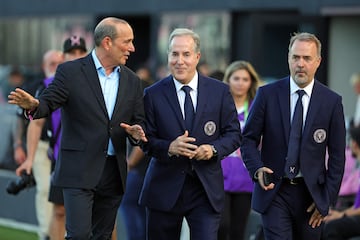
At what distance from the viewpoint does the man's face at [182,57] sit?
6.89 metres

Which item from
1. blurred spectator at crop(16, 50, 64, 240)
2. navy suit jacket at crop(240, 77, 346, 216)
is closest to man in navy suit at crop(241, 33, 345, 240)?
navy suit jacket at crop(240, 77, 346, 216)

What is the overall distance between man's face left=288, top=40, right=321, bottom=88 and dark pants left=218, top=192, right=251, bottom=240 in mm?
2142

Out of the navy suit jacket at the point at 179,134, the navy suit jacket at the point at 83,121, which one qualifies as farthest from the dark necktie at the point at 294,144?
the navy suit jacket at the point at 83,121

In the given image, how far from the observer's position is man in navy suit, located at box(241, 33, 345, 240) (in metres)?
6.74

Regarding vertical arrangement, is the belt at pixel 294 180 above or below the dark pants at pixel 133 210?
above

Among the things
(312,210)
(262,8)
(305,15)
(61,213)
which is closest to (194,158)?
(312,210)

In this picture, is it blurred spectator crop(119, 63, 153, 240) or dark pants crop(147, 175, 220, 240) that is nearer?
dark pants crop(147, 175, 220, 240)

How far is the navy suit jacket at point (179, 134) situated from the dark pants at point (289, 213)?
1.39 feet

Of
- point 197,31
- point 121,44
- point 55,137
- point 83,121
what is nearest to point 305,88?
point 121,44

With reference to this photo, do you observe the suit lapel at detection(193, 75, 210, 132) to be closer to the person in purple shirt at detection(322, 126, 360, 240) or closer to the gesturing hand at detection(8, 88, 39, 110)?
the gesturing hand at detection(8, 88, 39, 110)

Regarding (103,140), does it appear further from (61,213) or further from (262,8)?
(262,8)

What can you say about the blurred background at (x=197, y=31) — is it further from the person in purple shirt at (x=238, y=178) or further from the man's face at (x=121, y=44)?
the man's face at (x=121, y=44)

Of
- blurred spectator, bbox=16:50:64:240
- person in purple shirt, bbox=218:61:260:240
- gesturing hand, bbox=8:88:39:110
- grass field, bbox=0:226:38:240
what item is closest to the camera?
gesturing hand, bbox=8:88:39:110

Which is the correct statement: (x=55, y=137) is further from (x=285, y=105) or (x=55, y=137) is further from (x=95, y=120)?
(x=285, y=105)
